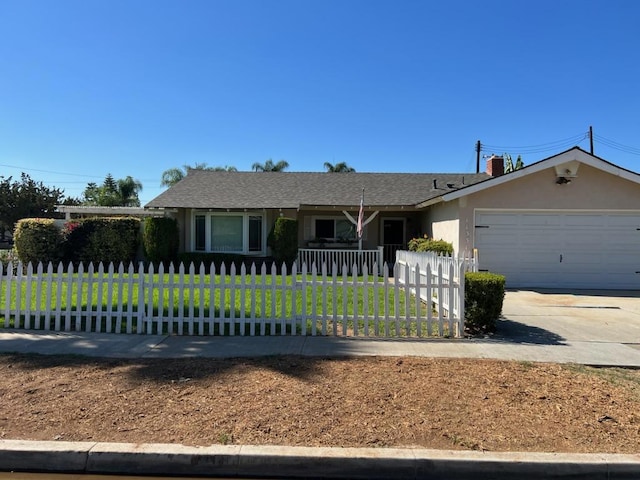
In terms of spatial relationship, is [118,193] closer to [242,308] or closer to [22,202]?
[22,202]

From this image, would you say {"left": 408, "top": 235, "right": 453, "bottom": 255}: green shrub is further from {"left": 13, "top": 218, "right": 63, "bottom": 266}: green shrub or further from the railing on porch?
{"left": 13, "top": 218, "right": 63, "bottom": 266}: green shrub

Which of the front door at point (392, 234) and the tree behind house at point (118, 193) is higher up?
the tree behind house at point (118, 193)

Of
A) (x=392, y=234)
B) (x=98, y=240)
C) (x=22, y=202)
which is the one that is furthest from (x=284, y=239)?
(x=22, y=202)

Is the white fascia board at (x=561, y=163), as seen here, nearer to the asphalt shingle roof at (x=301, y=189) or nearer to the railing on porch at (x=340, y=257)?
the asphalt shingle roof at (x=301, y=189)

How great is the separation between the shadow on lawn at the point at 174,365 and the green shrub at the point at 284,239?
34.9 feet

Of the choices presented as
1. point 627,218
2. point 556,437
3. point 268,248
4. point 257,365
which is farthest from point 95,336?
point 627,218

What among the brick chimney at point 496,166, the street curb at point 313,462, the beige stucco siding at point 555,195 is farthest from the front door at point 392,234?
the street curb at point 313,462

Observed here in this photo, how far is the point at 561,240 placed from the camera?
13492 millimetres

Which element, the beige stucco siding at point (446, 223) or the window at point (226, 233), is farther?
the window at point (226, 233)

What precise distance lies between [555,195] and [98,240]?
49.1 feet

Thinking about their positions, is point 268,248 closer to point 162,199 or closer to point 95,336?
point 162,199

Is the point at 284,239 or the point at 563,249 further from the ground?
the point at 284,239

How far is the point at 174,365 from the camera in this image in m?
5.32

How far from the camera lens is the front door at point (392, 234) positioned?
19625 mm
